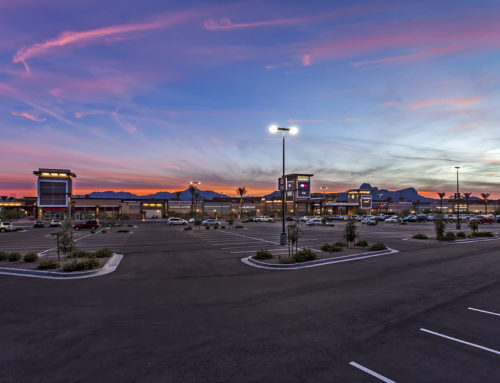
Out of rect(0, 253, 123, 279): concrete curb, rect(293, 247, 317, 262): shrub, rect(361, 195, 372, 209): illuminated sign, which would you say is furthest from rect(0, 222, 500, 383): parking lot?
rect(361, 195, 372, 209): illuminated sign

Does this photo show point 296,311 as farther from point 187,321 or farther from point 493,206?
point 493,206

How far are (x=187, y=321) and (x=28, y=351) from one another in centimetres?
333

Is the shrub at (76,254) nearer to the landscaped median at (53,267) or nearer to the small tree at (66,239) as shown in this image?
the landscaped median at (53,267)

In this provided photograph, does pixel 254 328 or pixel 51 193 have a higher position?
pixel 51 193

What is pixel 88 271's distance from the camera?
1298 cm

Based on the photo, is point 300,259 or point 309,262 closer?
point 309,262

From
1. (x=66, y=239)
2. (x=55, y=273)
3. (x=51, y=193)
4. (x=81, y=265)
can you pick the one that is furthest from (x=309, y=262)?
(x=51, y=193)

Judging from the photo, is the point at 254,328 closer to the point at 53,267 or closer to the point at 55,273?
the point at 55,273

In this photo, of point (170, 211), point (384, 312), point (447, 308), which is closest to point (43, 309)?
point (384, 312)

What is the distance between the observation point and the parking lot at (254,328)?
5.17m

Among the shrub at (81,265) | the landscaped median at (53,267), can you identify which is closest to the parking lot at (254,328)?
the landscaped median at (53,267)

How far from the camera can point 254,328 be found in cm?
701

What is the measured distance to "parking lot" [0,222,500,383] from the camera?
5172 millimetres

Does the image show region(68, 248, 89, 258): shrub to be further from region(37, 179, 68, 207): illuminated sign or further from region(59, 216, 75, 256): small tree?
region(37, 179, 68, 207): illuminated sign
